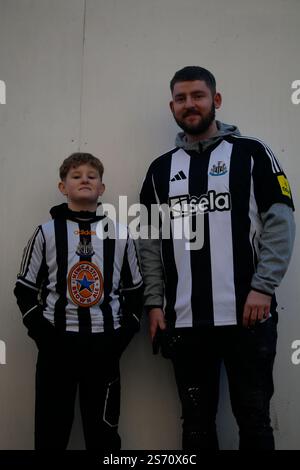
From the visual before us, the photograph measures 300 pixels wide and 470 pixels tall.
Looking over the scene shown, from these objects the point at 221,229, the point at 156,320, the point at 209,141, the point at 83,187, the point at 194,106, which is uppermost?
the point at 194,106

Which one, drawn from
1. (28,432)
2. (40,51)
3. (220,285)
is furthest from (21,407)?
(40,51)

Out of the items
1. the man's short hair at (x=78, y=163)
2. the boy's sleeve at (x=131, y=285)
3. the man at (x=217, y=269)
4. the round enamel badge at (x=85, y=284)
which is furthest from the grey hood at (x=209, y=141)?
the round enamel badge at (x=85, y=284)

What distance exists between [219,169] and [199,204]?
0.16m

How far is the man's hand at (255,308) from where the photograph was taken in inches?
73.1

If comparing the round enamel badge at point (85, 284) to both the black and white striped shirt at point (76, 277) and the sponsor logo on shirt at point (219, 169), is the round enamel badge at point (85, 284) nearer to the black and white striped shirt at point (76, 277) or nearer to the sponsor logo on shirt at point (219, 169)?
the black and white striped shirt at point (76, 277)

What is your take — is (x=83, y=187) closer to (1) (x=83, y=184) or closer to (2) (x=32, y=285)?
(1) (x=83, y=184)

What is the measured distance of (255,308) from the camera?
1.86 m

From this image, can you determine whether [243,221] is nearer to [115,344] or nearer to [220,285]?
[220,285]

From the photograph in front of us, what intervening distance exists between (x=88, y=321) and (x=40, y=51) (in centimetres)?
137

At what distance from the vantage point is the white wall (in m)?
2.40

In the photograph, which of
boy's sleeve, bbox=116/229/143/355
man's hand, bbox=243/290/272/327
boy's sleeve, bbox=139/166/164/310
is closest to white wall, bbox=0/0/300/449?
boy's sleeve, bbox=139/166/164/310

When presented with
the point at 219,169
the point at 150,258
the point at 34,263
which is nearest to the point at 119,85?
the point at 219,169

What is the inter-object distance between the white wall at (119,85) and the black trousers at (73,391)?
443mm
